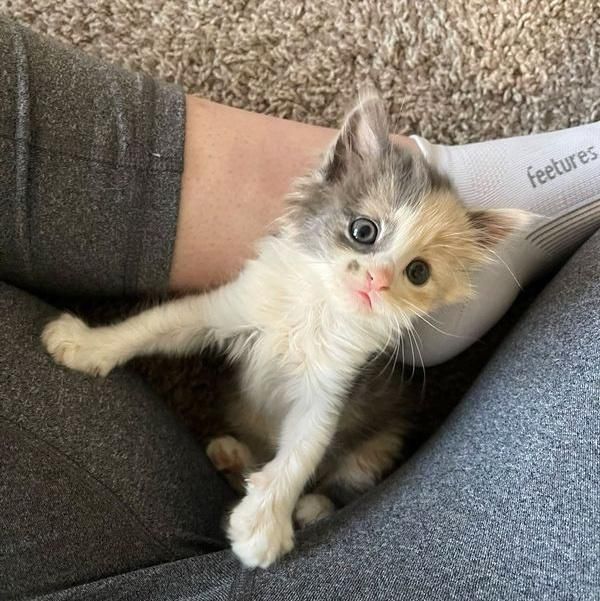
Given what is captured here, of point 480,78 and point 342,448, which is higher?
point 480,78

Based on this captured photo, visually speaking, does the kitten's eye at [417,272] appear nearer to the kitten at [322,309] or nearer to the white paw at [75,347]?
the kitten at [322,309]

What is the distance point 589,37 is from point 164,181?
1035 millimetres

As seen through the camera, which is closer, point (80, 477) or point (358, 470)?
point (80, 477)

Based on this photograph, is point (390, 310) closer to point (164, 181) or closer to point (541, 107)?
point (164, 181)

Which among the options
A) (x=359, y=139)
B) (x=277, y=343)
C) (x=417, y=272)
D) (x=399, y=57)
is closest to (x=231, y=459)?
(x=277, y=343)

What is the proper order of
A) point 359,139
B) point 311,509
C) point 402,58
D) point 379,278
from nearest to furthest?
1. point 379,278
2. point 359,139
3. point 311,509
4. point 402,58

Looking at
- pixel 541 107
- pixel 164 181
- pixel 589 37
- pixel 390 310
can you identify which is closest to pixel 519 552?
pixel 390 310

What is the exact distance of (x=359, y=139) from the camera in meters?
1.07

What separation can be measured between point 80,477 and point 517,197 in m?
0.98

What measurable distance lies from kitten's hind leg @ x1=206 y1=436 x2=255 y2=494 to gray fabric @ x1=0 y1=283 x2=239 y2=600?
134mm

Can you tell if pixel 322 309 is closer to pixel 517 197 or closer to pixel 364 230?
pixel 364 230

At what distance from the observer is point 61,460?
99cm

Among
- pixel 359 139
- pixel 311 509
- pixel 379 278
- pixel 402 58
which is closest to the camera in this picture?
pixel 379 278

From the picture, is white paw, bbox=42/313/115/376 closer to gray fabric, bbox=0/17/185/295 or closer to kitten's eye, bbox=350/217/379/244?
gray fabric, bbox=0/17/185/295
